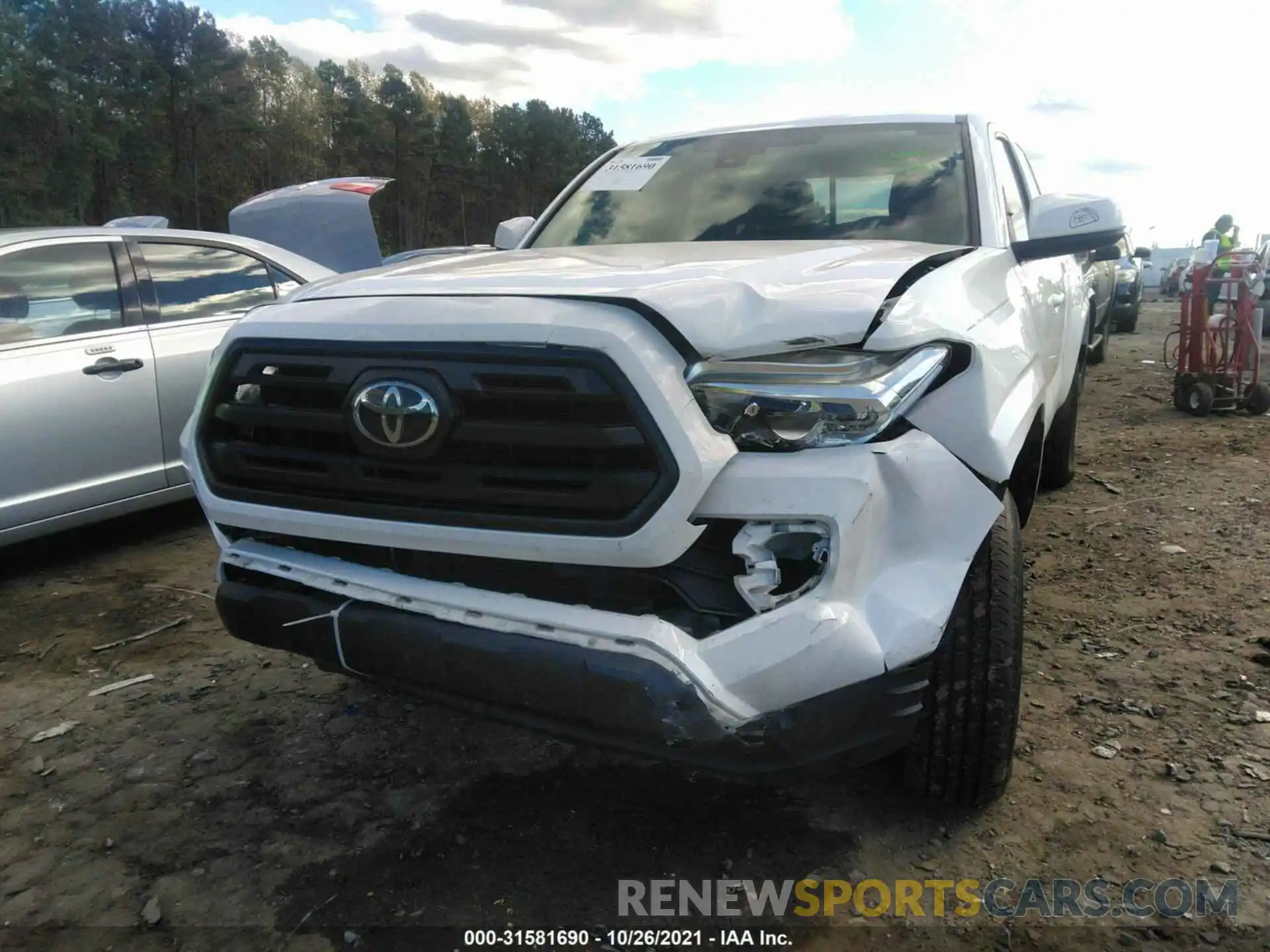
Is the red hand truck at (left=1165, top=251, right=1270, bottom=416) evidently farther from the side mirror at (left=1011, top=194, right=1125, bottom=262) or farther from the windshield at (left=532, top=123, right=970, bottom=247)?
the side mirror at (left=1011, top=194, right=1125, bottom=262)

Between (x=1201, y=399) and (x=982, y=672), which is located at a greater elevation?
(x=982, y=672)

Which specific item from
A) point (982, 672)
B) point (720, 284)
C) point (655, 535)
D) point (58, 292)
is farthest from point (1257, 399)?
point (58, 292)

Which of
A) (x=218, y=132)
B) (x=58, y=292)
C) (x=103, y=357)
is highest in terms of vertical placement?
(x=218, y=132)

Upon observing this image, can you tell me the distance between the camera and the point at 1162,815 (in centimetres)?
221

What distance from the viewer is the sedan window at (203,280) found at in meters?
4.42

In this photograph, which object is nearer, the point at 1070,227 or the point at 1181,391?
the point at 1070,227

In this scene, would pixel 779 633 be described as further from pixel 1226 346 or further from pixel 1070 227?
pixel 1226 346

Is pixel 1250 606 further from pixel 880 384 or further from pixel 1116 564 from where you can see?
pixel 880 384

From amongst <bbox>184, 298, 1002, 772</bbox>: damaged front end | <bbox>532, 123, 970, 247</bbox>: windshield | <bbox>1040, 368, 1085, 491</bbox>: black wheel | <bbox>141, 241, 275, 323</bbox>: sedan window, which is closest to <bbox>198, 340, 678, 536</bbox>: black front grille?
<bbox>184, 298, 1002, 772</bbox>: damaged front end

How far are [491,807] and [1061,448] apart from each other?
3.91 metres

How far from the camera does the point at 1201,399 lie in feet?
24.1

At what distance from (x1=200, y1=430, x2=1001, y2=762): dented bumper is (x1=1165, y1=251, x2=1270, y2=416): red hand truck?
686cm

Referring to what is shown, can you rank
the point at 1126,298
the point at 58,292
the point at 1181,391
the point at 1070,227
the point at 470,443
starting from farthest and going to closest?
the point at 1126,298 < the point at 1181,391 < the point at 58,292 < the point at 1070,227 < the point at 470,443

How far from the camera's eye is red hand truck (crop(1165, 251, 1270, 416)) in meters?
7.28
